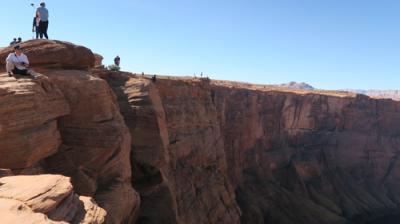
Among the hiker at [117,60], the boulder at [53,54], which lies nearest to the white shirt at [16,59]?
the boulder at [53,54]

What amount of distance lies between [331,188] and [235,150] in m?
21.2

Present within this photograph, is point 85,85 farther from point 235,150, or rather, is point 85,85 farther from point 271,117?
point 271,117

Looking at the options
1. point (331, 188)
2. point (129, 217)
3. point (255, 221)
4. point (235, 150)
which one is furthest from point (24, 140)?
point (331, 188)

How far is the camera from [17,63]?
685 inches

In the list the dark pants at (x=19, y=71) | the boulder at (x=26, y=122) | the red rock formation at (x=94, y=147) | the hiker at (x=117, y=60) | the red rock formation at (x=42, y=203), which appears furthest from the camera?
the hiker at (x=117, y=60)

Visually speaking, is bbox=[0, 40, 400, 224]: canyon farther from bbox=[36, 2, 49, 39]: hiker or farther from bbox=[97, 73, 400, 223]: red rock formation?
bbox=[36, 2, 49, 39]: hiker

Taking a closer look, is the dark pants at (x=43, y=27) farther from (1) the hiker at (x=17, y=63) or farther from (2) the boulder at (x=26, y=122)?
(2) the boulder at (x=26, y=122)

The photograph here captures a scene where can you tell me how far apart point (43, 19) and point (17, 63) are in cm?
540

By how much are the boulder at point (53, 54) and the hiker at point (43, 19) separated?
3.75 feet

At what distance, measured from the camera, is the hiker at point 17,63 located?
17.3 meters

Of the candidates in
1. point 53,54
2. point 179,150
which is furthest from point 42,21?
point 179,150

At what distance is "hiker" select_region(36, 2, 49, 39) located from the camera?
72.1 ft

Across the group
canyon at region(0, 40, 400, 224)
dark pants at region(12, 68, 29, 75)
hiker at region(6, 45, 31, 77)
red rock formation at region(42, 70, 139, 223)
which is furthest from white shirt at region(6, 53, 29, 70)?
red rock formation at region(42, 70, 139, 223)

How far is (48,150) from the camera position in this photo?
673 inches
